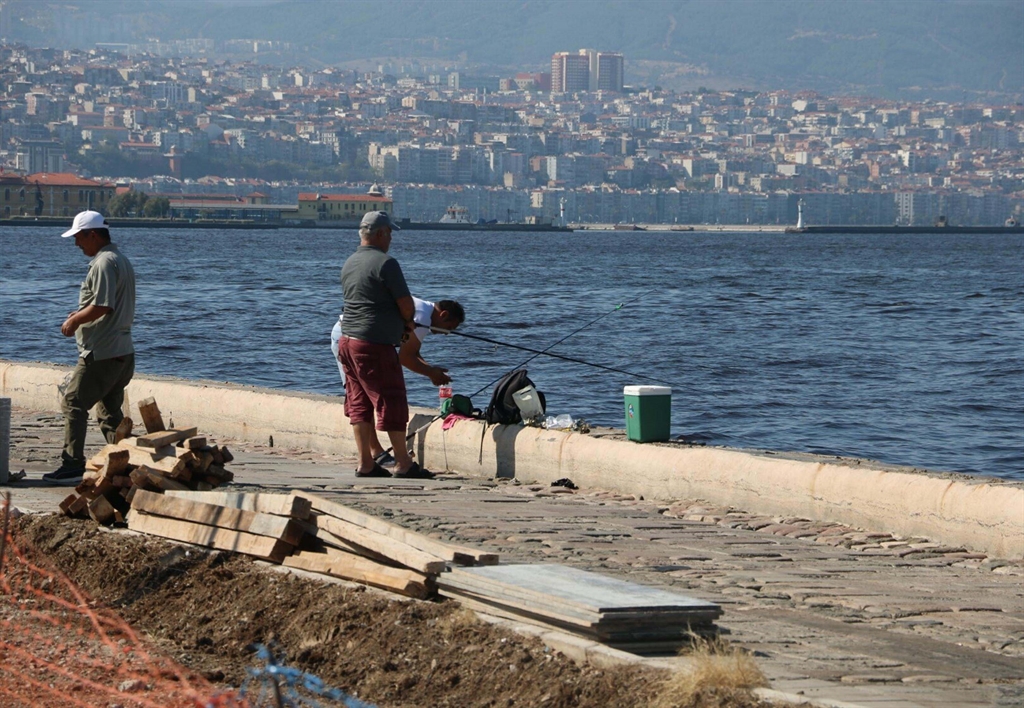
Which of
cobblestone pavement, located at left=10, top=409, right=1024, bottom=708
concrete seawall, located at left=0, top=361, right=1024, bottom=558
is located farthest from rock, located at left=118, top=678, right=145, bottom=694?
concrete seawall, located at left=0, top=361, right=1024, bottom=558

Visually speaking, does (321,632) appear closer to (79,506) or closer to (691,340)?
(79,506)

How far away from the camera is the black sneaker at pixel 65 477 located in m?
9.22

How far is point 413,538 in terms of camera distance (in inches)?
259

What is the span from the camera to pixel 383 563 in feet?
21.6

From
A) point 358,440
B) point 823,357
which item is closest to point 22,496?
point 358,440

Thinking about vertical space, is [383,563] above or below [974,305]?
above

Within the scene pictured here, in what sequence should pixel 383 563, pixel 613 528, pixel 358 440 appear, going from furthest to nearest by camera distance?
pixel 358 440, pixel 613 528, pixel 383 563

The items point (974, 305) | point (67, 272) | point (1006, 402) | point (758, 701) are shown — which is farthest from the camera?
point (67, 272)

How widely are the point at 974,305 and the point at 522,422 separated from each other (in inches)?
1769

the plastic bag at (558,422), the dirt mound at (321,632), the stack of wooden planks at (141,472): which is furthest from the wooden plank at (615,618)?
the plastic bag at (558,422)

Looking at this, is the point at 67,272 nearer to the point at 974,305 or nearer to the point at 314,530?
the point at 974,305

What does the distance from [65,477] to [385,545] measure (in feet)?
11.1

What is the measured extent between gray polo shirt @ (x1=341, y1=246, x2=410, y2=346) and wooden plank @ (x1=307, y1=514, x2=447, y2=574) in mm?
2453

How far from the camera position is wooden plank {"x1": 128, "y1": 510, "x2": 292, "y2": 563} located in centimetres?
691
